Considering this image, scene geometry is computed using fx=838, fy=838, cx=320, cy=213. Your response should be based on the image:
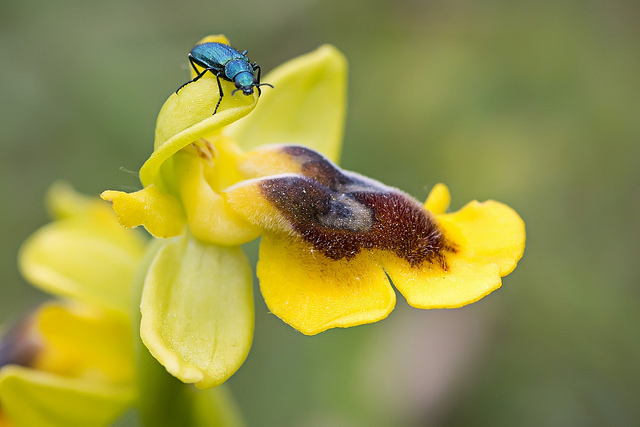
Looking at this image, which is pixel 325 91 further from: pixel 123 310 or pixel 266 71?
pixel 266 71

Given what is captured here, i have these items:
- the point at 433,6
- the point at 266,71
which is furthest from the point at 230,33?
the point at 433,6

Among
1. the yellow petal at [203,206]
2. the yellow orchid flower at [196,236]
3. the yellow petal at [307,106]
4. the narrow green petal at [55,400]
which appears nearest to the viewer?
the yellow orchid flower at [196,236]

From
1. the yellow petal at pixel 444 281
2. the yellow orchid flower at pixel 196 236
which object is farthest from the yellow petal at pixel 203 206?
the yellow petal at pixel 444 281

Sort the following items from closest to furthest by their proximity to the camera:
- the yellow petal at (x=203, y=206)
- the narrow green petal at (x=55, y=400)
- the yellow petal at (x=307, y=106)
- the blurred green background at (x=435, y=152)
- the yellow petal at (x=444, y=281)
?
the yellow petal at (x=444, y=281) < the yellow petal at (x=203, y=206) < the narrow green petal at (x=55, y=400) < the yellow petal at (x=307, y=106) < the blurred green background at (x=435, y=152)

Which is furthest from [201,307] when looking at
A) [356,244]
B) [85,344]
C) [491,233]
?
[85,344]

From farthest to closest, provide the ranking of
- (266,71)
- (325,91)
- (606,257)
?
(266,71) < (606,257) < (325,91)

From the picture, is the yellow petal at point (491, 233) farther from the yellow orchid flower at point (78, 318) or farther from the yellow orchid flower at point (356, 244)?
the yellow orchid flower at point (78, 318)

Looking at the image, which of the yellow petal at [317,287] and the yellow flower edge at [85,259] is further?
the yellow flower edge at [85,259]
